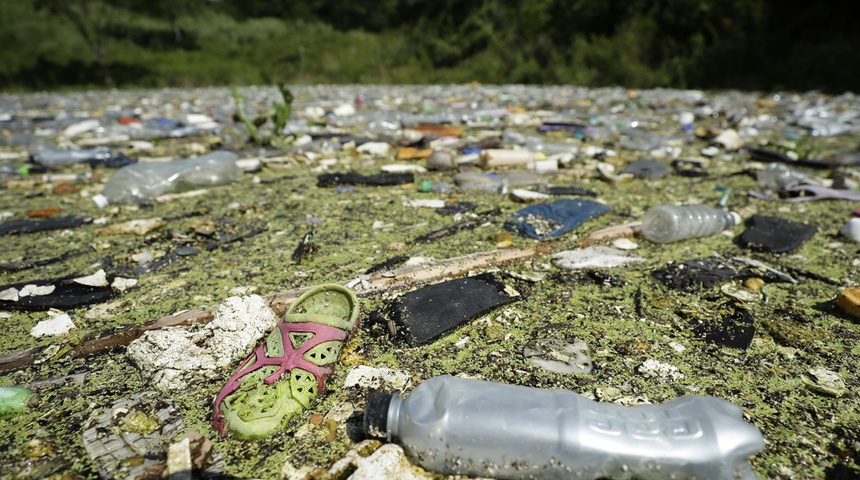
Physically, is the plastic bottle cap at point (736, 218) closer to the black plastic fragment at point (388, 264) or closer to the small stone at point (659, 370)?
the small stone at point (659, 370)

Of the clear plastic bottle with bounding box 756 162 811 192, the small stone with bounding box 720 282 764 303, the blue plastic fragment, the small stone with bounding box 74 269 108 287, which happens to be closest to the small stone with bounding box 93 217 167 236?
the small stone with bounding box 74 269 108 287

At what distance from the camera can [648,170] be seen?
131 inches

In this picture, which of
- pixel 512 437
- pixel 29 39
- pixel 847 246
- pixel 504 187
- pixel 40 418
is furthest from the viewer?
pixel 29 39

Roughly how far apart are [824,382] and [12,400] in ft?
6.89

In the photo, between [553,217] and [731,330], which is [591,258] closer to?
[553,217]

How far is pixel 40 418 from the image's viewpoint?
1.12m

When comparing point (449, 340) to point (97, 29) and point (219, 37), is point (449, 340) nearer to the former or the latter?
point (97, 29)

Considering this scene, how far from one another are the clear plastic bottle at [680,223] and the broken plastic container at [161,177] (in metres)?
2.75

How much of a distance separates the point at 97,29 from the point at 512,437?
1690cm

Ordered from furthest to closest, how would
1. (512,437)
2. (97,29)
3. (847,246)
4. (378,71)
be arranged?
(378,71) → (97,29) → (847,246) → (512,437)

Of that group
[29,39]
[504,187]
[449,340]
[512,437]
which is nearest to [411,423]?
[512,437]

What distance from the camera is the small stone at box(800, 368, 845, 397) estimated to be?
119 centimetres

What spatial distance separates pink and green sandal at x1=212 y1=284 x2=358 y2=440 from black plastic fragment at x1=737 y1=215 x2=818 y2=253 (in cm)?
186

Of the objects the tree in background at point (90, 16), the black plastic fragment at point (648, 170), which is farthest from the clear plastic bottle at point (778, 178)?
the tree in background at point (90, 16)
